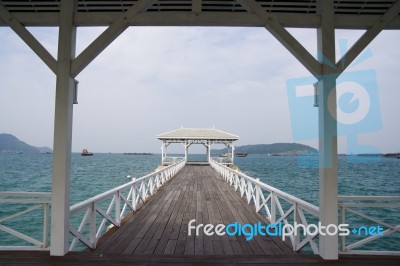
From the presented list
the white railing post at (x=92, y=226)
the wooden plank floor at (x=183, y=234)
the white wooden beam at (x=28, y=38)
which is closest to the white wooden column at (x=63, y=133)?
the white wooden beam at (x=28, y=38)

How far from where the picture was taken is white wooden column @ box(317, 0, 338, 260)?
12.8ft

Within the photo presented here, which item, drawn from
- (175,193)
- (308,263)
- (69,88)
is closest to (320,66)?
(308,263)

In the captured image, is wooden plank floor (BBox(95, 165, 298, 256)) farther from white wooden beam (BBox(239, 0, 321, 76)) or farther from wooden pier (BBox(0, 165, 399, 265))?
white wooden beam (BBox(239, 0, 321, 76))

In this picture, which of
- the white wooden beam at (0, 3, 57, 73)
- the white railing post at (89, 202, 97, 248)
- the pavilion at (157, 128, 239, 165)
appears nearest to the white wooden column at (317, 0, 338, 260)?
the white railing post at (89, 202, 97, 248)

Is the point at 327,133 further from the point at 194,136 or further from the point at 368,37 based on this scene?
the point at 194,136

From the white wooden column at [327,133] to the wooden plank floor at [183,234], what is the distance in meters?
0.60

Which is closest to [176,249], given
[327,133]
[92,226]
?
[92,226]

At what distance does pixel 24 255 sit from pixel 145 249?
1.59m

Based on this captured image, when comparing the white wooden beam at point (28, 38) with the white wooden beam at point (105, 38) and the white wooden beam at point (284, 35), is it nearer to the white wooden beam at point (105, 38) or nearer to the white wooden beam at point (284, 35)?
the white wooden beam at point (105, 38)

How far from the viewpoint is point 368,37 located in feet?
13.1

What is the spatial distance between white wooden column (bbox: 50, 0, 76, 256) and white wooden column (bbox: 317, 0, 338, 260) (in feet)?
11.1

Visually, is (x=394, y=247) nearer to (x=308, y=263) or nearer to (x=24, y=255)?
(x=308, y=263)

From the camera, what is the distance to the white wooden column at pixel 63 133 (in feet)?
12.8

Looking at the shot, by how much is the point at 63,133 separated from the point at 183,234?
2677 millimetres
